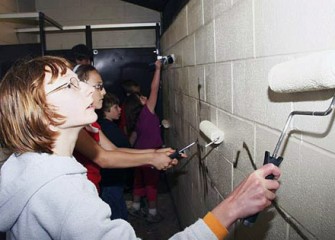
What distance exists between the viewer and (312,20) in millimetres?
643

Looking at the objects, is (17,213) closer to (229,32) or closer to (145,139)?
(229,32)

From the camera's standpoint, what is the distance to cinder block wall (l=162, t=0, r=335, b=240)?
2.14 feet

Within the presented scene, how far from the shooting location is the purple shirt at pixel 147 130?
2930 millimetres

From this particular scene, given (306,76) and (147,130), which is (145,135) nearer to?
(147,130)

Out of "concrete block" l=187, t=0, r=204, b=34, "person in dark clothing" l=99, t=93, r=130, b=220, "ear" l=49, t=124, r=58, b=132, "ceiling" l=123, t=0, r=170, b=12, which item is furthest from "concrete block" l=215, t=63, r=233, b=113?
"ceiling" l=123, t=0, r=170, b=12

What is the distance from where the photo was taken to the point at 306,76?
590 millimetres

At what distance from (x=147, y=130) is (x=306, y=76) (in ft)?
8.02

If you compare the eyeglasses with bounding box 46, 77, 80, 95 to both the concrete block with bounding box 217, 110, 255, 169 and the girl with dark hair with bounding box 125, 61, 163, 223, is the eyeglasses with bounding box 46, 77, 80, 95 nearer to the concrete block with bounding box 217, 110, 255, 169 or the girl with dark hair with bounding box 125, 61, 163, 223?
the concrete block with bounding box 217, 110, 255, 169

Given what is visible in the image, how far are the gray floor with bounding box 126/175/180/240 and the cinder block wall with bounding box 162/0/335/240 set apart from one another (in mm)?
1263

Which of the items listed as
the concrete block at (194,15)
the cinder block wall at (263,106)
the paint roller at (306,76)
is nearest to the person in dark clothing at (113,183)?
the cinder block wall at (263,106)

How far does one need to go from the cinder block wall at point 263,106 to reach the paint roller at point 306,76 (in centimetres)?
4

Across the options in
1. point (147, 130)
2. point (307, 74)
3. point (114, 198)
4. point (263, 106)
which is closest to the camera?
point (307, 74)

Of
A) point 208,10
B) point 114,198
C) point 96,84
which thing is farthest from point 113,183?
point 208,10

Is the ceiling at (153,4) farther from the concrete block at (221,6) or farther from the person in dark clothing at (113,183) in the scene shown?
the concrete block at (221,6)
